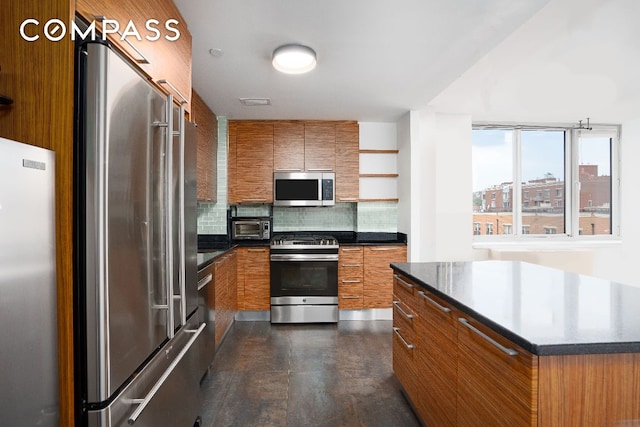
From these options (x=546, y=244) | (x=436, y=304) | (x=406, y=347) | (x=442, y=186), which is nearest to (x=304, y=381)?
(x=406, y=347)

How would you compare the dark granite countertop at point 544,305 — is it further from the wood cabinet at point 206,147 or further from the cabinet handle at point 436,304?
the wood cabinet at point 206,147

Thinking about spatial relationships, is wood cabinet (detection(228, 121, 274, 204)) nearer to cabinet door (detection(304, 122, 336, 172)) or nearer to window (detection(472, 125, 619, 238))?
cabinet door (detection(304, 122, 336, 172))

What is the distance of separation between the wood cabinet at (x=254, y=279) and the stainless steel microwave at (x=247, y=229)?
22 centimetres

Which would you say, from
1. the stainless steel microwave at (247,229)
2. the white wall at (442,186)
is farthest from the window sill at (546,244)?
the stainless steel microwave at (247,229)

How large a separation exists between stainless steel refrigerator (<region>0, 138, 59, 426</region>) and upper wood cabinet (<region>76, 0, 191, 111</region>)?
498mm

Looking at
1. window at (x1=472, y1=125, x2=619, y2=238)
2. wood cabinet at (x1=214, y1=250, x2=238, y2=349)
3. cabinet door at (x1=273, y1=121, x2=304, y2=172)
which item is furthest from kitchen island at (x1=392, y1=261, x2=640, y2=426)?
window at (x1=472, y1=125, x2=619, y2=238)

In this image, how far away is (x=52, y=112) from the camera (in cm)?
102

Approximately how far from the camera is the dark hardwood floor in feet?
7.35

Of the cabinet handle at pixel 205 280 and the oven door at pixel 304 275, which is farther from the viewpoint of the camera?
the oven door at pixel 304 275

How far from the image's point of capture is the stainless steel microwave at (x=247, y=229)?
170 inches

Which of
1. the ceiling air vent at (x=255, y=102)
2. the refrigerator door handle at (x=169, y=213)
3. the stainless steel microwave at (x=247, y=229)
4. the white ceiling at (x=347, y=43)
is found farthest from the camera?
the stainless steel microwave at (x=247, y=229)

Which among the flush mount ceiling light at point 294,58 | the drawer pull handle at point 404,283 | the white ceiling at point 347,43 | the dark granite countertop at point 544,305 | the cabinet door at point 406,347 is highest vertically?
the white ceiling at point 347,43

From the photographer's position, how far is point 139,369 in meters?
1.33

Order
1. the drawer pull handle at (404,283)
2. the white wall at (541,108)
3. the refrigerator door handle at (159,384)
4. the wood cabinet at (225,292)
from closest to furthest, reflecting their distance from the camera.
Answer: the refrigerator door handle at (159,384) < the drawer pull handle at (404,283) < the white wall at (541,108) < the wood cabinet at (225,292)
